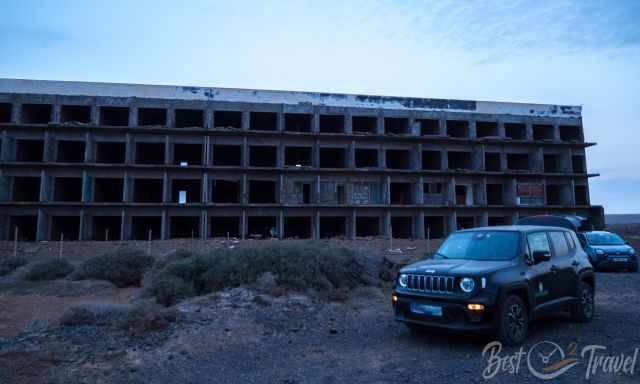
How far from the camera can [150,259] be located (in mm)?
16156

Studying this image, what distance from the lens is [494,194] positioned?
38.1 meters

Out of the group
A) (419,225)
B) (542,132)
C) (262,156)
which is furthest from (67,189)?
(542,132)

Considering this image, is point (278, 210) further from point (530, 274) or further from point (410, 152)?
point (530, 274)

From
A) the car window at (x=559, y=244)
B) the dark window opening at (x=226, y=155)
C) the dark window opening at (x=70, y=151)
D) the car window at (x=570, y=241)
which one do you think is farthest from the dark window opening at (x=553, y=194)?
the dark window opening at (x=70, y=151)

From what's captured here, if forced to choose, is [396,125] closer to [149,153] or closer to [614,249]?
[149,153]

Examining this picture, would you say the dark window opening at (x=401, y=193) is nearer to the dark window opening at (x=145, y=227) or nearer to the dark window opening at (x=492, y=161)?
the dark window opening at (x=492, y=161)

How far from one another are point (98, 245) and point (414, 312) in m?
24.7

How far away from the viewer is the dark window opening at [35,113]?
31.0m

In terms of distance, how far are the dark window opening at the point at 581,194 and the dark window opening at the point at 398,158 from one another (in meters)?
15.9

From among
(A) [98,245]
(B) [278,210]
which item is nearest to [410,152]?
(B) [278,210]

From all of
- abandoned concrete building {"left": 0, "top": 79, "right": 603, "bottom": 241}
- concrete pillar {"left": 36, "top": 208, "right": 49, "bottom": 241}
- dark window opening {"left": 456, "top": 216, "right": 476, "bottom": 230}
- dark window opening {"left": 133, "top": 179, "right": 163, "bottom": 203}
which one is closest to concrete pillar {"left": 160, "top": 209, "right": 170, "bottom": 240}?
abandoned concrete building {"left": 0, "top": 79, "right": 603, "bottom": 241}

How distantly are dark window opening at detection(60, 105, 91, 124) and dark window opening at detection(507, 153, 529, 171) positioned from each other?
119ft

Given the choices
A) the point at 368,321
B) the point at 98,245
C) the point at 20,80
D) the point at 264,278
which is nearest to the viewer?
the point at 368,321

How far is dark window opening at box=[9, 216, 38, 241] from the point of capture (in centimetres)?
3003
